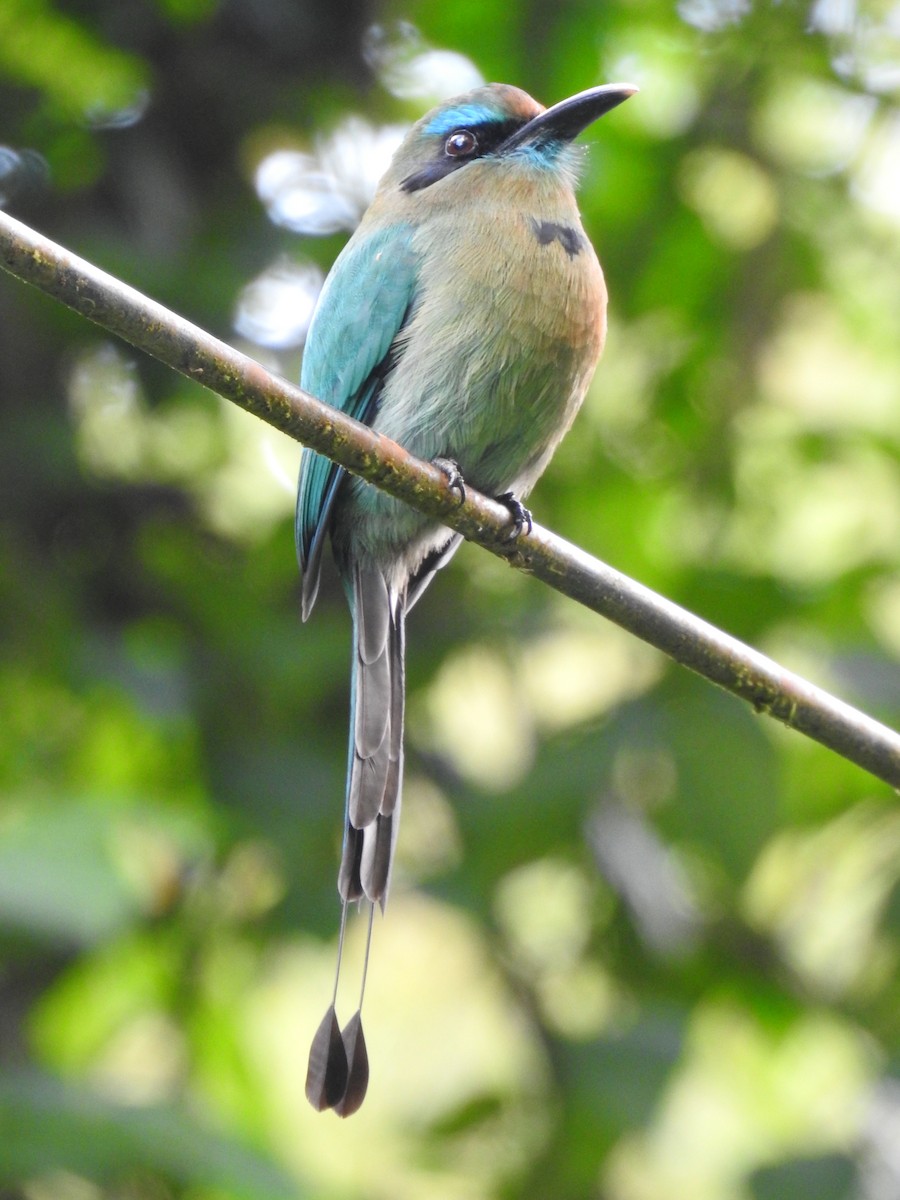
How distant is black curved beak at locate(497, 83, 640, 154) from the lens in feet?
8.67

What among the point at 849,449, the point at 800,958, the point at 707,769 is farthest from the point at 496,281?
the point at 800,958

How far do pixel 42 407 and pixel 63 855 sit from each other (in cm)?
136

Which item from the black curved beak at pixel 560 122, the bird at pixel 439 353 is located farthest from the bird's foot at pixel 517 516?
the black curved beak at pixel 560 122

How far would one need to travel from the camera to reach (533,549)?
1.77 metres

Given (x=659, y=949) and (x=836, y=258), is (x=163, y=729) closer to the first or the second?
(x=659, y=949)

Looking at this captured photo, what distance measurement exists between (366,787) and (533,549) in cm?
67

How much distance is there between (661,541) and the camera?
11.9ft

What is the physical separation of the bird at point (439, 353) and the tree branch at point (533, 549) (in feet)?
1.45

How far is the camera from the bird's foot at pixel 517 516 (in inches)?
70.3

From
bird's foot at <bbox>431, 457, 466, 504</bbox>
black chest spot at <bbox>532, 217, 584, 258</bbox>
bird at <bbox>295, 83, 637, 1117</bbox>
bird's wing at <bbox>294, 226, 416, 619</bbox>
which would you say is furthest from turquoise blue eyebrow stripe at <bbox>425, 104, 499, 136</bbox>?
bird's foot at <bbox>431, 457, 466, 504</bbox>

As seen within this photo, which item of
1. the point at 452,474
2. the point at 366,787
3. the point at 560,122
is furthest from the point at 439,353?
the point at 366,787

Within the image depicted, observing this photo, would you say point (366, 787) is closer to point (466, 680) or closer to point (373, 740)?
point (373, 740)

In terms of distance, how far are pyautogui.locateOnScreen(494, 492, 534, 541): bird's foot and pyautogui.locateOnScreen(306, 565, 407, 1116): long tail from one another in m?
0.35

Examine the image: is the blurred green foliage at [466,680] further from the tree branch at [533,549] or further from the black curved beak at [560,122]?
the tree branch at [533,549]
